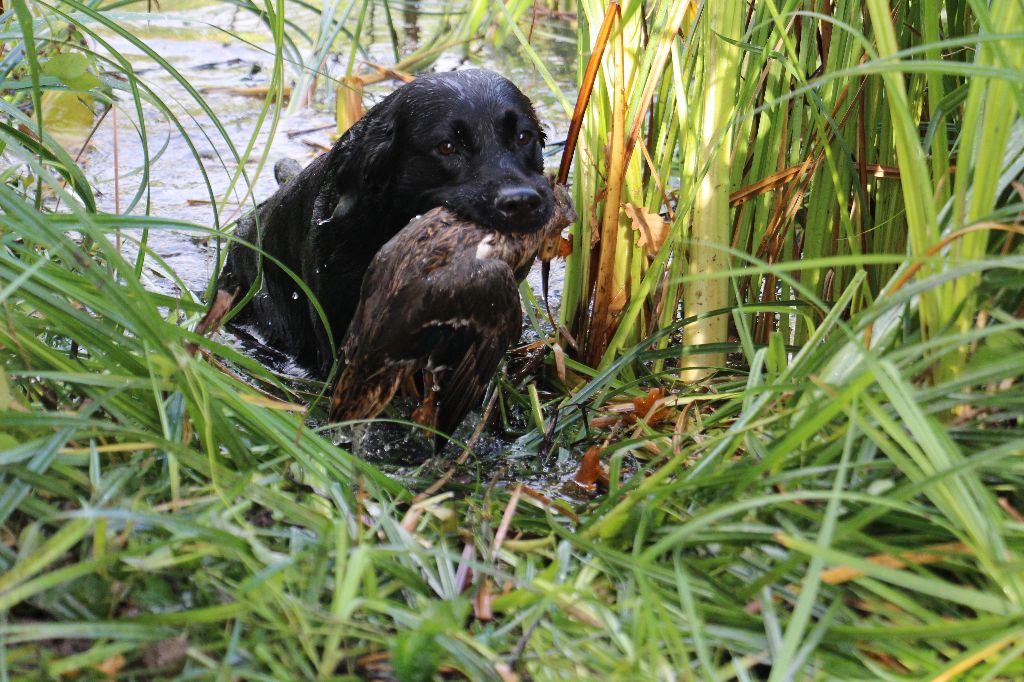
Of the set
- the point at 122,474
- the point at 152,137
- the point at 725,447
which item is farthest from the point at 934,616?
the point at 152,137

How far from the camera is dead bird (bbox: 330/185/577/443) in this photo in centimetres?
236

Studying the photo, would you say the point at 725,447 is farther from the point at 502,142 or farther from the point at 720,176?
the point at 502,142

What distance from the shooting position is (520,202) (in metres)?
2.88

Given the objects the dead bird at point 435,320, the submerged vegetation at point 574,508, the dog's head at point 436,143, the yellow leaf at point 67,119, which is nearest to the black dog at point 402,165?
the dog's head at point 436,143

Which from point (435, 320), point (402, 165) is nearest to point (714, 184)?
point (435, 320)

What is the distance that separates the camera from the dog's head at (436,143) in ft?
10.8

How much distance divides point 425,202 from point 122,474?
1.60 meters

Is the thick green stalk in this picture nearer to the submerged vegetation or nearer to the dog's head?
the submerged vegetation

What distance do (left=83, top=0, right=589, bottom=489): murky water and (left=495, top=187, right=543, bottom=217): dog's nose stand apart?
2.04 ft

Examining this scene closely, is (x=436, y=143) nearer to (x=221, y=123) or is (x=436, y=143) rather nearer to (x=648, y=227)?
(x=648, y=227)

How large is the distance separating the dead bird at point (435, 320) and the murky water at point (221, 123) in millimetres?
418

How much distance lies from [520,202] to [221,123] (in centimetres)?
219

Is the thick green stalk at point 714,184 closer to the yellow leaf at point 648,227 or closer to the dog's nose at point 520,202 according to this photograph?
the yellow leaf at point 648,227

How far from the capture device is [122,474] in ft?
6.16
